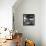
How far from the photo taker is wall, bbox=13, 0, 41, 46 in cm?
583

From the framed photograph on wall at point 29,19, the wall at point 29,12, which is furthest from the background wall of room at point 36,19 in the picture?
the framed photograph on wall at point 29,19

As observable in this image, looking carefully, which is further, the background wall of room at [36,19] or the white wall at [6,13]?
the background wall of room at [36,19]

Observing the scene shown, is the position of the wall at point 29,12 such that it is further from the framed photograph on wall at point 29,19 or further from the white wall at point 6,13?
the white wall at point 6,13

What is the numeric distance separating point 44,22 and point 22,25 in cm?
122

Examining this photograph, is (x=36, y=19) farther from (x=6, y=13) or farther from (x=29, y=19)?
(x=6, y=13)

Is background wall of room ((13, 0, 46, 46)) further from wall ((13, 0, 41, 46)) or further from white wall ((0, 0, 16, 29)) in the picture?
white wall ((0, 0, 16, 29))

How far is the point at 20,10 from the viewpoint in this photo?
19.3 ft

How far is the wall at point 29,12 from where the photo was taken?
5.83 meters

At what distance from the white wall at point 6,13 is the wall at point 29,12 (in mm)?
1203

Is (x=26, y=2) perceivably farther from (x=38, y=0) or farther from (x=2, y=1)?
(x=2, y=1)

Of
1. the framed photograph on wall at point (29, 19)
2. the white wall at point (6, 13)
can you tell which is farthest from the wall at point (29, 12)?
the white wall at point (6, 13)

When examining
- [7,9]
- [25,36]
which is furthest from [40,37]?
[7,9]

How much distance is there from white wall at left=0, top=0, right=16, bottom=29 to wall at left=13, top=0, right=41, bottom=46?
1.20 metres

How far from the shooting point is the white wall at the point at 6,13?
460cm
